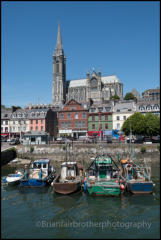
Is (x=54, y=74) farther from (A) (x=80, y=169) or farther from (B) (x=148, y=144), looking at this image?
(A) (x=80, y=169)

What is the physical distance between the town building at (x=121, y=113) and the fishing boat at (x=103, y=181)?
147ft

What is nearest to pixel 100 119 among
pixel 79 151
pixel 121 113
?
pixel 121 113

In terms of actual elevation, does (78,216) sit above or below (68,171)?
below

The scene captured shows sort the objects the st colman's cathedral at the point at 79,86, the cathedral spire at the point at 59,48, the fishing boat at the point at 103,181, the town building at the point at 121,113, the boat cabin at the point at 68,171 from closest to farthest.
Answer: the fishing boat at the point at 103,181, the boat cabin at the point at 68,171, the town building at the point at 121,113, the st colman's cathedral at the point at 79,86, the cathedral spire at the point at 59,48

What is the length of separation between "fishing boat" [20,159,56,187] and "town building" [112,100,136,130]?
44457mm

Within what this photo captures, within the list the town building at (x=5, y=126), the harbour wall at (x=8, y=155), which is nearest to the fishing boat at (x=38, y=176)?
the harbour wall at (x=8, y=155)

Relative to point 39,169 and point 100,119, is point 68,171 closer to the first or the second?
point 39,169

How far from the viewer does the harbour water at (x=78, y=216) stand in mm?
15086

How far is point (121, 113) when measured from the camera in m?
73.2

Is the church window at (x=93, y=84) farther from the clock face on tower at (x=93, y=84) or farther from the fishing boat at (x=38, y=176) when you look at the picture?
the fishing boat at (x=38, y=176)

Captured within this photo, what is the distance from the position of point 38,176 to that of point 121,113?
48.4m

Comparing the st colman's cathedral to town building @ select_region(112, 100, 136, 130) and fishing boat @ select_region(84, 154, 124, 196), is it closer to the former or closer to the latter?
town building @ select_region(112, 100, 136, 130)

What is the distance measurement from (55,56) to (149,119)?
428 ft

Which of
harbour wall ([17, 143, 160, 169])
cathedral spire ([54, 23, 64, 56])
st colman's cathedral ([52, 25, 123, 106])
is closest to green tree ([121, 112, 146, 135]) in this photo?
harbour wall ([17, 143, 160, 169])
